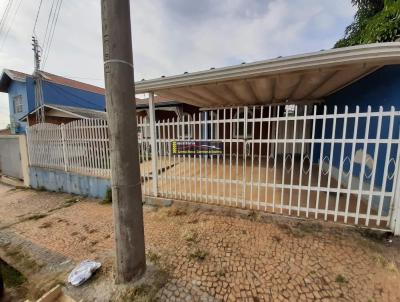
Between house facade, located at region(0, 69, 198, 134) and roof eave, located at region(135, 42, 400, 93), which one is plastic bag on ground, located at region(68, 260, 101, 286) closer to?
roof eave, located at region(135, 42, 400, 93)

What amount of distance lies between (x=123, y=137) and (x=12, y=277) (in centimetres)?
258

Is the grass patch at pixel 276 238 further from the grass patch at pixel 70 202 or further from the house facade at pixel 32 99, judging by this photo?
the house facade at pixel 32 99

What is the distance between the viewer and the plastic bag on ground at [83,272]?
7.14ft

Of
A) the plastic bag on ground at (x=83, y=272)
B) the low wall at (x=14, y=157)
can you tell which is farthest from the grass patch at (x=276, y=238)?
the low wall at (x=14, y=157)

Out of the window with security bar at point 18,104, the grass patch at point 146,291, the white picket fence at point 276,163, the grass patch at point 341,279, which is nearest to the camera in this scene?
the grass patch at point 146,291

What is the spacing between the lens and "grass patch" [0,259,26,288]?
2.33m

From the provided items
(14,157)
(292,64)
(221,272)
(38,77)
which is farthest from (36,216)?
(38,77)

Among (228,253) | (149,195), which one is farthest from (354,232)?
(149,195)

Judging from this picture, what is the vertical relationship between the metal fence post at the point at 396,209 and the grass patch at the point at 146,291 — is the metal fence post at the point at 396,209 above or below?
above

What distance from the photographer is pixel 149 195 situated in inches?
171

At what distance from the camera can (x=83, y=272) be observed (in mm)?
2240

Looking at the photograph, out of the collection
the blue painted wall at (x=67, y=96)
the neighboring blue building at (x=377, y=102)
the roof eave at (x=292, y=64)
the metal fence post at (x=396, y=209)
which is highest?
the blue painted wall at (x=67, y=96)

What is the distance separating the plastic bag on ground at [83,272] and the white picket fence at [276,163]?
195 cm

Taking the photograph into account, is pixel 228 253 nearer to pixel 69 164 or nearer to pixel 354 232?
pixel 354 232
